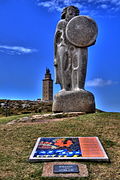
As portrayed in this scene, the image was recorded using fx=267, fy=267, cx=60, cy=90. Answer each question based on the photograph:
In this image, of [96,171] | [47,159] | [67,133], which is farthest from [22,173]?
[67,133]

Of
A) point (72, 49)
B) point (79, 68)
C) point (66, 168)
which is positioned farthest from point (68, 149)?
point (72, 49)

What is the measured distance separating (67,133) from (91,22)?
605cm

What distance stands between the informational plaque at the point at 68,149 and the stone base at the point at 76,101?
4.47 m

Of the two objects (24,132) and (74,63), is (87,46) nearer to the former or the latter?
(74,63)

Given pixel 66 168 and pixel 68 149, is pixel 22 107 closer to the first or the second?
pixel 68 149

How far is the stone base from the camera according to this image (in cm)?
1132

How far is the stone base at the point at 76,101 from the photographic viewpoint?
11.3m

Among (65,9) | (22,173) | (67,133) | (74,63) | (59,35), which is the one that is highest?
(65,9)

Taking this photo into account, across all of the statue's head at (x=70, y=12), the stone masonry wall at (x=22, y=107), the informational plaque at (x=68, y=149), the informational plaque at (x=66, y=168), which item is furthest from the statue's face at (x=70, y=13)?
the stone masonry wall at (x=22, y=107)

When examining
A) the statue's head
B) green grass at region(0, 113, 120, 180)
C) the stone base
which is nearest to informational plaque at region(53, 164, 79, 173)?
green grass at region(0, 113, 120, 180)

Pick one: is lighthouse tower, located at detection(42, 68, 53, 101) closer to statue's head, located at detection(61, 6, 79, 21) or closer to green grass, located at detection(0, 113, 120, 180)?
statue's head, located at detection(61, 6, 79, 21)

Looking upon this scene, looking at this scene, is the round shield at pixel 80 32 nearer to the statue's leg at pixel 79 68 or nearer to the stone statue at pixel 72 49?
the stone statue at pixel 72 49

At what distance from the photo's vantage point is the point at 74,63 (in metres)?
12.1

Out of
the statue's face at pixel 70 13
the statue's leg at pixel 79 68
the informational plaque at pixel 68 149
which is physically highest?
the statue's face at pixel 70 13
